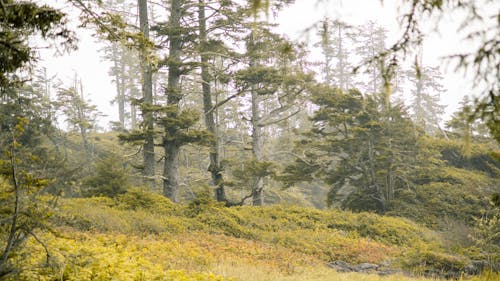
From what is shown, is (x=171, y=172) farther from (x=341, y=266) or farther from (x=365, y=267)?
(x=365, y=267)

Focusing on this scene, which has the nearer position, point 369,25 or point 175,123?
point 175,123

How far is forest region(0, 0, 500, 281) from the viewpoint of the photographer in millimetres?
4602

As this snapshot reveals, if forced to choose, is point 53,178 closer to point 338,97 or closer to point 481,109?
point 481,109

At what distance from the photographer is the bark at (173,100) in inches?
661

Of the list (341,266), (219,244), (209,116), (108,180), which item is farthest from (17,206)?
(209,116)

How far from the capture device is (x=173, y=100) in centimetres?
1759

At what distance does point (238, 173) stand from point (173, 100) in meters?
4.26

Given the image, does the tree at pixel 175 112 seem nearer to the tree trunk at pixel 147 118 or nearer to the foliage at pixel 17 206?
the tree trunk at pixel 147 118

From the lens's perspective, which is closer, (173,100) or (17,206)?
(17,206)

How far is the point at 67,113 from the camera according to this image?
106 ft

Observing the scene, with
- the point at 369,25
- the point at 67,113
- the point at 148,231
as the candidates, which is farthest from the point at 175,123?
the point at 369,25

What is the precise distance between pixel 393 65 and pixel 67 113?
32.7 m

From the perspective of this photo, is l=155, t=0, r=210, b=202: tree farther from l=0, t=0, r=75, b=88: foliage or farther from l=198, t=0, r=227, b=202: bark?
l=0, t=0, r=75, b=88: foliage

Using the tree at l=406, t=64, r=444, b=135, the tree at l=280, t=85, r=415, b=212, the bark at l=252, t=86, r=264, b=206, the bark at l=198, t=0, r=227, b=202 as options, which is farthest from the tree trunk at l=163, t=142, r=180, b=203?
the tree at l=406, t=64, r=444, b=135
